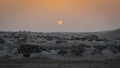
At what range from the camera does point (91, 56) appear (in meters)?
29.0

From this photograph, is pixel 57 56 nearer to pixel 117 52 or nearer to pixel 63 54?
pixel 63 54

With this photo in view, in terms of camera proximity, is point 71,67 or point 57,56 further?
point 57,56

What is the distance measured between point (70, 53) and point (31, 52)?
4860 mm

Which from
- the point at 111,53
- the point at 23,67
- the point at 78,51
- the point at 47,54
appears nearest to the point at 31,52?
the point at 47,54

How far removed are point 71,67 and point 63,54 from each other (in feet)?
A: 31.0

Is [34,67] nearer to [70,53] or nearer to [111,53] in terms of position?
[70,53]

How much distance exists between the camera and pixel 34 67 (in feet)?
67.5

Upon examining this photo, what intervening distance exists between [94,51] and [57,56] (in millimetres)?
4687

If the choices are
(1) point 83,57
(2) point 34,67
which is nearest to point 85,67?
(2) point 34,67

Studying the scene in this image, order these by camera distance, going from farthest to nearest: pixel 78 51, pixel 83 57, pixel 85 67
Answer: pixel 78 51 < pixel 83 57 < pixel 85 67

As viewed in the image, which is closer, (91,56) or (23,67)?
(23,67)

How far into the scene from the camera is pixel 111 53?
3122 centimetres

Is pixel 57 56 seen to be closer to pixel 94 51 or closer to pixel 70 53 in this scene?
pixel 70 53

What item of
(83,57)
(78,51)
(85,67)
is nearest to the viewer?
(85,67)
